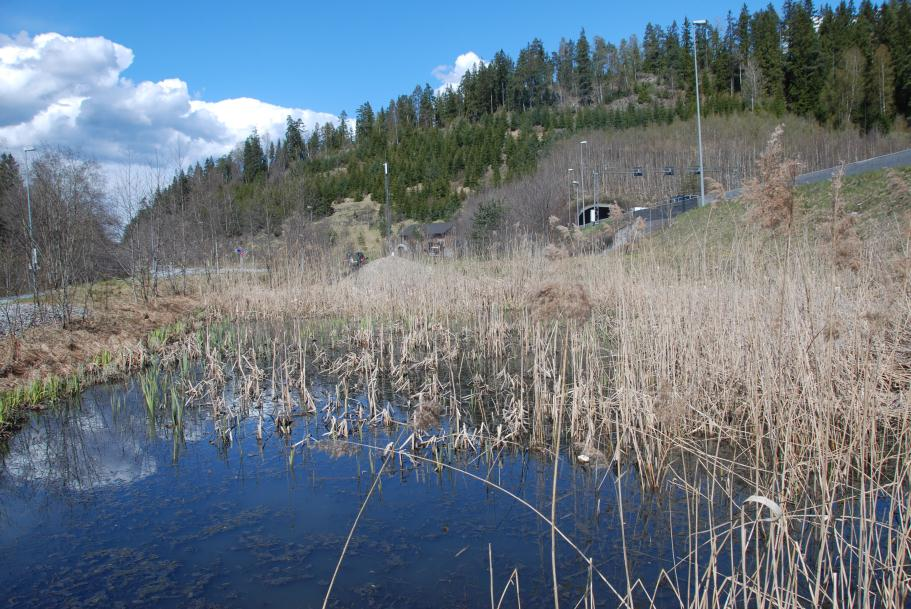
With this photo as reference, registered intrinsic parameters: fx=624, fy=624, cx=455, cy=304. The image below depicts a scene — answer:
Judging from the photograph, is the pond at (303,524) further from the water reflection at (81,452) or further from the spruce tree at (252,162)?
the spruce tree at (252,162)

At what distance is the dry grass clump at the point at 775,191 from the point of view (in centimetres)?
300

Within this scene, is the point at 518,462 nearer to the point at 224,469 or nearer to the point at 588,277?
the point at 224,469

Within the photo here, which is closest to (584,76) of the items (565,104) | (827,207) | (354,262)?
(565,104)

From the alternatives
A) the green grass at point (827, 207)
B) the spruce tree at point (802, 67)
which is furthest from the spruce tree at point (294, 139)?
the green grass at point (827, 207)

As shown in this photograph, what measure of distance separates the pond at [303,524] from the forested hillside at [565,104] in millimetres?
16279

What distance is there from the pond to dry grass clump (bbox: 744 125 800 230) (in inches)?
62.7

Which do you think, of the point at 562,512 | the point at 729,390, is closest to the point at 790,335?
the point at 729,390

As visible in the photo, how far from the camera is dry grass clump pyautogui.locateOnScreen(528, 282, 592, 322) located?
281 cm

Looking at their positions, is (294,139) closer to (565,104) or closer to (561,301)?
(565,104)

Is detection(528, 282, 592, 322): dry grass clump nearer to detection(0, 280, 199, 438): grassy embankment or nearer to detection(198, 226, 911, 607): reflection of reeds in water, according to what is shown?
detection(198, 226, 911, 607): reflection of reeds in water

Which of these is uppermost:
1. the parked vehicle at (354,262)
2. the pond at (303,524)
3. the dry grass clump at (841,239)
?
the parked vehicle at (354,262)

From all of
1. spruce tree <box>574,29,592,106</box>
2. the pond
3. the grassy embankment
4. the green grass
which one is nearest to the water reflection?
the pond

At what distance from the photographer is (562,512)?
3.63 metres

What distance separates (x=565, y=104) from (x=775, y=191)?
3595 inches
